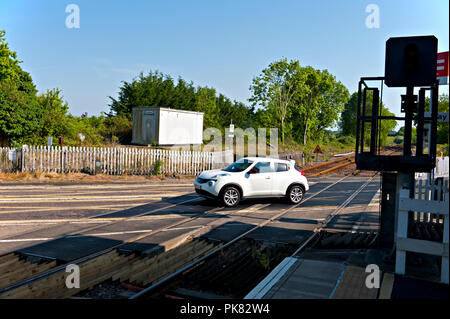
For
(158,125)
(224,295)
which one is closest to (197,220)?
(224,295)

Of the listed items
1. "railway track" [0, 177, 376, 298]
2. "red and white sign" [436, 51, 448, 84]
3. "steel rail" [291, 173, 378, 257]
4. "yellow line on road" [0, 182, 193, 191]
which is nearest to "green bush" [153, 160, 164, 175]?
"yellow line on road" [0, 182, 193, 191]

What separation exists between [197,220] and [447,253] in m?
6.71

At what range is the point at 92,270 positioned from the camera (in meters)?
6.79

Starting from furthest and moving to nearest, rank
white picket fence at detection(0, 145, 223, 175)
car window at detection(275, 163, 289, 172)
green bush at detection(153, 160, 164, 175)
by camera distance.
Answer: green bush at detection(153, 160, 164, 175) < white picket fence at detection(0, 145, 223, 175) < car window at detection(275, 163, 289, 172)

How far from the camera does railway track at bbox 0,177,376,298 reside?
19.1 ft

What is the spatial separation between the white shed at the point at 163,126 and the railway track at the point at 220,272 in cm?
2507

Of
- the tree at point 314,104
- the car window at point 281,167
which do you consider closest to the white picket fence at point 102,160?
the car window at point 281,167

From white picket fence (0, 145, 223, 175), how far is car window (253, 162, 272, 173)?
33.9ft

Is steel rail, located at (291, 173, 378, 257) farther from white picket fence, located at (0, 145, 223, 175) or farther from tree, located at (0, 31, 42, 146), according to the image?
tree, located at (0, 31, 42, 146)

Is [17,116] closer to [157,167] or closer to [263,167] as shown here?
[157,167]

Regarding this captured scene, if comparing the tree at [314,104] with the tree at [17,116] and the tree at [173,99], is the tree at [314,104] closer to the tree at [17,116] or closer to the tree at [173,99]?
the tree at [173,99]

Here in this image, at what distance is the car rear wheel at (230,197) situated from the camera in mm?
13297

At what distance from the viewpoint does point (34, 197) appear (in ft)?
48.4
